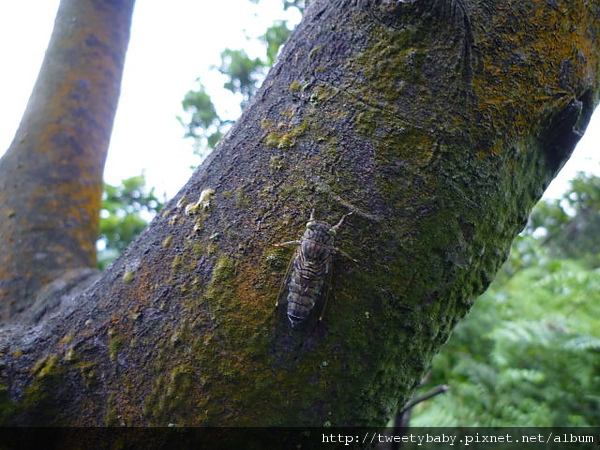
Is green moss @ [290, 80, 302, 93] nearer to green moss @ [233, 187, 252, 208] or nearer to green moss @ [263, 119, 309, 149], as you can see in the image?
green moss @ [263, 119, 309, 149]

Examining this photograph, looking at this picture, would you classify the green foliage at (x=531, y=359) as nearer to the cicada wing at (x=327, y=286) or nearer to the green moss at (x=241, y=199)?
the cicada wing at (x=327, y=286)

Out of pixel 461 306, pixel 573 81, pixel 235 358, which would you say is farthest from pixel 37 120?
pixel 573 81

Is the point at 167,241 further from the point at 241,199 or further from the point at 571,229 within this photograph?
the point at 571,229

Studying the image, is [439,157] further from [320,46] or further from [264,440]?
[264,440]

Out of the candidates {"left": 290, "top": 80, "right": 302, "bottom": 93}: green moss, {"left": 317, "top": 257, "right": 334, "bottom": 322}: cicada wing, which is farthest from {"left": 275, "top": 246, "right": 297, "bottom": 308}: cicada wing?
{"left": 290, "top": 80, "right": 302, "bottom": 93}: green moss

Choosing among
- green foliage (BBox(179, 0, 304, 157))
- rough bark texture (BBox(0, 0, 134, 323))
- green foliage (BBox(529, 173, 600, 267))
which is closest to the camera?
rough bark texture (BBox(0, 0, 134, 323))
